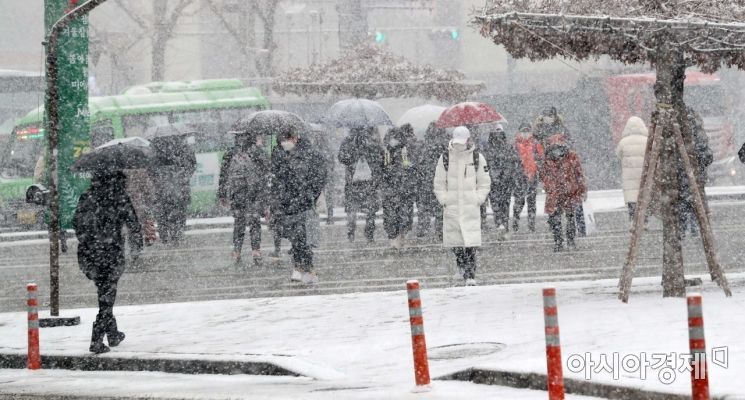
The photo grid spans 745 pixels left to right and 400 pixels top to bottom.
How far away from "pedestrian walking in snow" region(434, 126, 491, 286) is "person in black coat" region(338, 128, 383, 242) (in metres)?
6.22

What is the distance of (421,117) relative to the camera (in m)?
27.3

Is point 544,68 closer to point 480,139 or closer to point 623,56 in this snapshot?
point 480,139

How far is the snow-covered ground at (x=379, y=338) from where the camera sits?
9.42m

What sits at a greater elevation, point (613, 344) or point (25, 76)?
point (25, 76)

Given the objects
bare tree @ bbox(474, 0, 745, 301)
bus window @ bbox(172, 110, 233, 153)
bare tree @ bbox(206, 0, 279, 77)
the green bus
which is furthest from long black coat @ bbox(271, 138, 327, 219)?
bare tree @ bbox(206, 0, 279, 77)

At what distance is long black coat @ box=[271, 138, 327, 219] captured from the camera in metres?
16.0

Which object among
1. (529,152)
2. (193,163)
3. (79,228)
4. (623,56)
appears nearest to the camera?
(79,228)

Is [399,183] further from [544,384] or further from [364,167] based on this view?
[544,384]

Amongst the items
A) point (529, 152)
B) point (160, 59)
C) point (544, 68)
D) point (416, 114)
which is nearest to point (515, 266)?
point (529, 152)

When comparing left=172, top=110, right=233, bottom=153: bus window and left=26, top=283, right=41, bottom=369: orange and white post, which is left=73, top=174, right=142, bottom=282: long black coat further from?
left=172, top=110, right=233, bottom=153: bus window

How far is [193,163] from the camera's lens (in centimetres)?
2473

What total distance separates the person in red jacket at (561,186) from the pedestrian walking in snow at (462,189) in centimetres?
429

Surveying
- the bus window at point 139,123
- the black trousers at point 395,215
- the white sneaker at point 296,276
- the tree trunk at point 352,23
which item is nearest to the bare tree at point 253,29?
Result: the tree trunk at point 352,23

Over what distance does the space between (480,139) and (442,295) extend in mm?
8589
